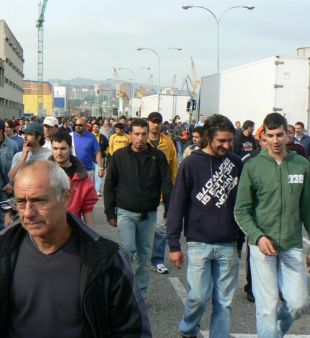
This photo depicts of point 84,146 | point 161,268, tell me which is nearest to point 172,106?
point 84,146

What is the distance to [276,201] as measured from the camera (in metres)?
4.50

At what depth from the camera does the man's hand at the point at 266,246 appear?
14.5 ft

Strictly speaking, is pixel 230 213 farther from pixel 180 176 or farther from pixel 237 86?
pixel 237 86

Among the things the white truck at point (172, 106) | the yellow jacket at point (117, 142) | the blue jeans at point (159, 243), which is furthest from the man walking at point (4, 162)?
the white truck at point (172, 106)

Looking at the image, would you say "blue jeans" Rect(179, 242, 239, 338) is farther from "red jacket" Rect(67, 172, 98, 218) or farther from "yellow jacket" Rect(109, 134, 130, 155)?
"yellow jacket" Rect(109, 134, 130, 155)

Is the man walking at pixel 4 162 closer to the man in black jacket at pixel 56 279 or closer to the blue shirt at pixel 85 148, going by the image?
the blue shirt at pixel 85 148

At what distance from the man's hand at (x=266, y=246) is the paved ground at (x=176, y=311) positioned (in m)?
1.23

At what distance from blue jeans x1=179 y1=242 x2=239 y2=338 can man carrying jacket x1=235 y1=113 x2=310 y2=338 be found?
195mm

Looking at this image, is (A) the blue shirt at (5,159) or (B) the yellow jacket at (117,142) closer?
(A) the blue shirt at (5,159)

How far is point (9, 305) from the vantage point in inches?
96.7

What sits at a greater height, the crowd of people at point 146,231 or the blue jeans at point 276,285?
the crowd of people at point 146,231

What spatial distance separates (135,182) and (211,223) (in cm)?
139

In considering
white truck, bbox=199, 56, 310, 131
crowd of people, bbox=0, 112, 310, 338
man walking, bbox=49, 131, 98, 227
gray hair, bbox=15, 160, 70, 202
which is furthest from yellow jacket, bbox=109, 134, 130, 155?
gray hair, bbox=15, 160, 70, 202

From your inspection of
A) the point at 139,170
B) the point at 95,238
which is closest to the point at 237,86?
the point at 139,170
